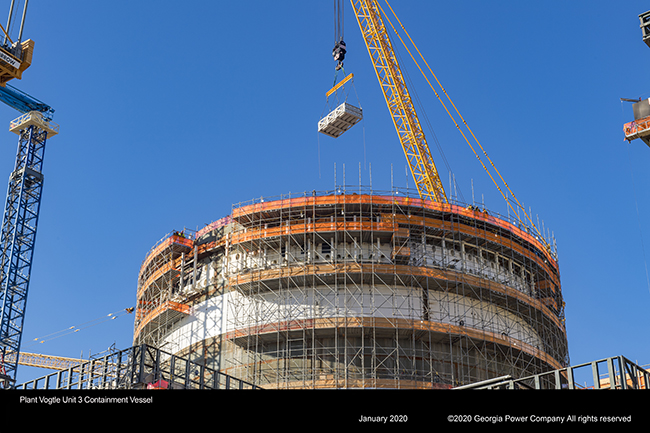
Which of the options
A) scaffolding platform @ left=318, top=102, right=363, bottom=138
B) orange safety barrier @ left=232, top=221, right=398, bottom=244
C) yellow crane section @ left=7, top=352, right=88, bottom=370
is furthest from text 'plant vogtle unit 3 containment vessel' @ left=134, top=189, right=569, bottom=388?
yellow crane section @ left=7, top=352, right=88, bottom=370

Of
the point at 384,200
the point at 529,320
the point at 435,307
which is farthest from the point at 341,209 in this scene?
the point at 529,320

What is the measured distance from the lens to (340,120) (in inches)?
2608

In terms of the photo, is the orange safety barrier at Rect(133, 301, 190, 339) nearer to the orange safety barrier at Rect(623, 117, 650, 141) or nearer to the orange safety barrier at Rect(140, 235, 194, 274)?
the orange safety barrier at Rect(140, 235, 194, 274)

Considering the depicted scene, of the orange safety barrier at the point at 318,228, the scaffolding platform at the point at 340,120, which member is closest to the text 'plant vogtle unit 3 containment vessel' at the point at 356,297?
the orange safety barrier at the point at 318,228

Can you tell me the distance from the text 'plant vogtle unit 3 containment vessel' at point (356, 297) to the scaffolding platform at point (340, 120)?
43.6 ft

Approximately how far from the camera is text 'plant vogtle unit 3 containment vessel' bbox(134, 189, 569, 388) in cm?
4925

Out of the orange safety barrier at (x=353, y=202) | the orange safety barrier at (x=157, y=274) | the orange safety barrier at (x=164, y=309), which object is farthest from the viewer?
the orange safety barrier at (x=157, y=274)

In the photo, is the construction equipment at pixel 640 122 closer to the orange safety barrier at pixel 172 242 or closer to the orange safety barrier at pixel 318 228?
the orange safety barrier at pixel 318 228

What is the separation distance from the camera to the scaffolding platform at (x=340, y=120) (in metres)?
65.7

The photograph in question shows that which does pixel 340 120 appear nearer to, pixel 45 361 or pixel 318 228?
pixel 318 228
